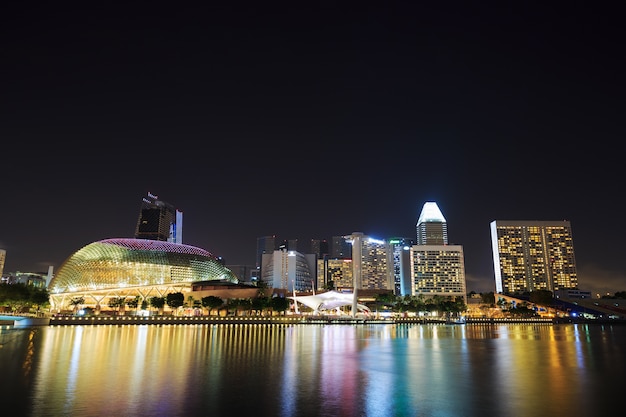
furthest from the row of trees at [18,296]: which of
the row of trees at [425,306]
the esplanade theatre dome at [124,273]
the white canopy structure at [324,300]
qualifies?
the row of trees at [425,306]

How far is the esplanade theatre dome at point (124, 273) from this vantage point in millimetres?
120500

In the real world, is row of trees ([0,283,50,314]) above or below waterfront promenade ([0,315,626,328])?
above

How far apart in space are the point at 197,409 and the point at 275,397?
3807 mm

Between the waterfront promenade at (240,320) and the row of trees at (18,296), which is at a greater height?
the row of trees at (18,296)

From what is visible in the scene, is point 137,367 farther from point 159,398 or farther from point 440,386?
point 440,386

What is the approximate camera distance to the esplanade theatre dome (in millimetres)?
120500

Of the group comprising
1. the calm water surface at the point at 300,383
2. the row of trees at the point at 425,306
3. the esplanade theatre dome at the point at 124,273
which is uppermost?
the esplanade theatre dome at the point at 124,273

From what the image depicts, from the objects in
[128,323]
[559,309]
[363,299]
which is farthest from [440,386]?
[559,309]

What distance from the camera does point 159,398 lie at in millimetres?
18656

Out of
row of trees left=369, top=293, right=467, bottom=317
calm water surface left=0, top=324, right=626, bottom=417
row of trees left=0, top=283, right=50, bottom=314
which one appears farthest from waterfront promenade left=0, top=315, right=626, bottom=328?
calm water surface left=0, top=324, right=626, bottom=417

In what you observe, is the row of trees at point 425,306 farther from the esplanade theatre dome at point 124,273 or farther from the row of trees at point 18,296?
the row of trees at point 18,296

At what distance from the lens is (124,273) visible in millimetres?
125000

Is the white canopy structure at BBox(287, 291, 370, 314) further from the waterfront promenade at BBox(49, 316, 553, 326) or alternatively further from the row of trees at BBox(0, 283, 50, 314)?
the row of trees at BBox(0, 283, 50, 314)

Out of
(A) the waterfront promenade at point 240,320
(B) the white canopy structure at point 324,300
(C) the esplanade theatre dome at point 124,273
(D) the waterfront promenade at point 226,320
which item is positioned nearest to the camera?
(D) the waterfront promenade at point 226,320
